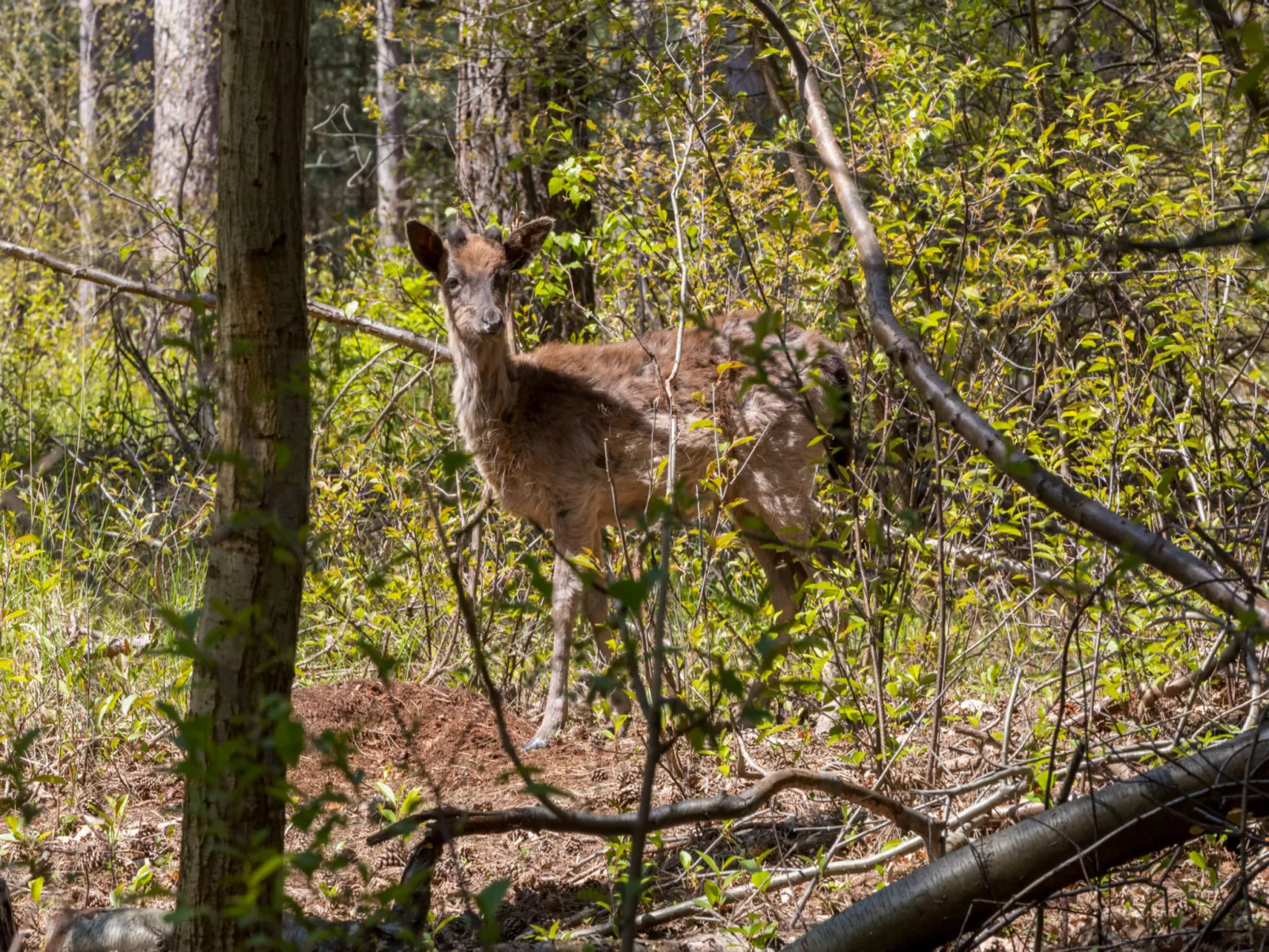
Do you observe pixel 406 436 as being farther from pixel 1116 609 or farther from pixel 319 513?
pixel 1116 609

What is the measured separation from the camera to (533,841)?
200 inches

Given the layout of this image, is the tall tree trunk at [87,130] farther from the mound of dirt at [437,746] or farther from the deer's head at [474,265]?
the mound of dirt at [437,746]

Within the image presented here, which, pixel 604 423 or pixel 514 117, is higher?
pixel 514 117

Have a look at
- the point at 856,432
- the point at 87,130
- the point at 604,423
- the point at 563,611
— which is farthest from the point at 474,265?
the point at 87,130

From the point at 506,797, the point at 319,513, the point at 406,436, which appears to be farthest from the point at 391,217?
the point at 506,797

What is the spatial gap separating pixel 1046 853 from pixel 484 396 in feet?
17.0

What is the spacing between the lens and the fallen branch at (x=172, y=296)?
6.54m

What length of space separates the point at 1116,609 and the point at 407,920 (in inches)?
103

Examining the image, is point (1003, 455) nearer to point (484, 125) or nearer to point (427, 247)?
point (427, 247)

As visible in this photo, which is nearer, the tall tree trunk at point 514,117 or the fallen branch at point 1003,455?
the fallen branch at point 1003,455

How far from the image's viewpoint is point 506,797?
5.58 metres

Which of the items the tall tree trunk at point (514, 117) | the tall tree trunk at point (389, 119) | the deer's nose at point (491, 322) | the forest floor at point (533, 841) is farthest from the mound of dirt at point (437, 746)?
the tall tree trunk at point (389, 119)

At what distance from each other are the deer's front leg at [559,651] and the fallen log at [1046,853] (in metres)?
3.27

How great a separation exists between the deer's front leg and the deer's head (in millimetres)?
1538
